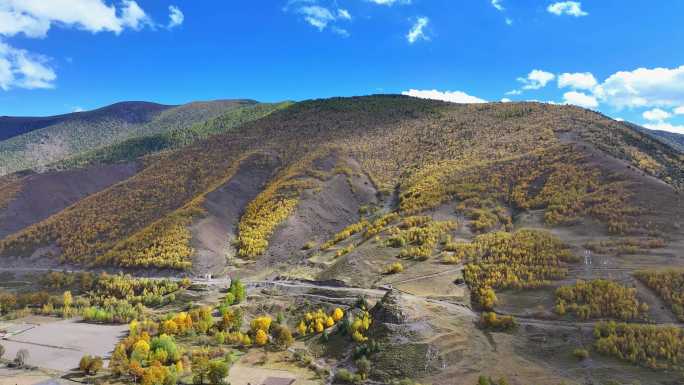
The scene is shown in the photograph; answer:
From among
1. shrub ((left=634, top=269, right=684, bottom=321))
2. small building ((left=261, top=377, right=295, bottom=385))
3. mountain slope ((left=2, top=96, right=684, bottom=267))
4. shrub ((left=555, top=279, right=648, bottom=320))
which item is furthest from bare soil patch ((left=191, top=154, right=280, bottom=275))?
shrub ((left=634, top=269, right=684, bottom=321))

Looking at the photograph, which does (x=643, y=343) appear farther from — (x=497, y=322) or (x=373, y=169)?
(x=373, y=169)

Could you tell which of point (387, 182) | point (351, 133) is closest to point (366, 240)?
point (387, 182)

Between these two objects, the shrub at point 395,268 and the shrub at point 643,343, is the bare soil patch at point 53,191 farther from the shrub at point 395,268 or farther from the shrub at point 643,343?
the shrub at point 643,343

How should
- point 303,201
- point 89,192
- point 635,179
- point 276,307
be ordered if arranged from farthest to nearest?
point 89,192 < point 303,201 < point 635,179 < point 276,307

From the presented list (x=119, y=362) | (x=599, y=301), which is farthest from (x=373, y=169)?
(x=119, y=362)

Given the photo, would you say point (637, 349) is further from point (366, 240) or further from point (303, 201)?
point (303, 201)

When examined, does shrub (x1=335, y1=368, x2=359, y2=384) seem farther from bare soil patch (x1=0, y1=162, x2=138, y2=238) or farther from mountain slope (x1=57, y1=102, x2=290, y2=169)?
mountain slope (x1=57, y1=102, x2=290, y2=169)

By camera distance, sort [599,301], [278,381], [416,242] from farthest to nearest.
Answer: [416,242] < [599,301] < [278,381]

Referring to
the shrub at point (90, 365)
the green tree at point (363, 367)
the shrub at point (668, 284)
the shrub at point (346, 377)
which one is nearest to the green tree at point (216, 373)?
the shrub at point (346, 377)
